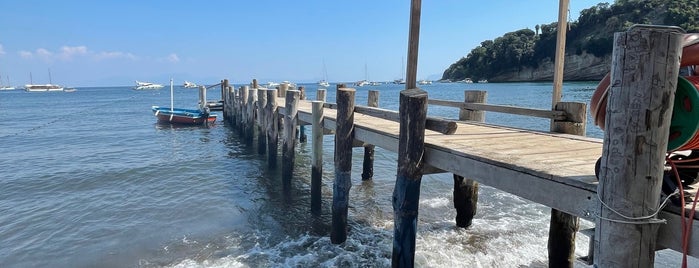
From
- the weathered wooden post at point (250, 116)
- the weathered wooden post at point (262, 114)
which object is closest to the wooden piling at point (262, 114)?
the weathered wooden post at point (262, 114)

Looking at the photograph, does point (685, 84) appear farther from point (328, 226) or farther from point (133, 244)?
point (133, 244)

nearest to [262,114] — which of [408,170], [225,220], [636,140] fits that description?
[225,220]

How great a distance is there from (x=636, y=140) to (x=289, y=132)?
26.8ft

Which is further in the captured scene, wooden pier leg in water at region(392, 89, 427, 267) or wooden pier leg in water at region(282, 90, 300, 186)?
wooden pier leg in water at region(282, 90, 300, 186)

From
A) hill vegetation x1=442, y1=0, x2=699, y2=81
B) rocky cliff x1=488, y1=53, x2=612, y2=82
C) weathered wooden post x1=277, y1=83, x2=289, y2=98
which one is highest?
hill vegetation x1=442, y1=0, x2=699, y2=81

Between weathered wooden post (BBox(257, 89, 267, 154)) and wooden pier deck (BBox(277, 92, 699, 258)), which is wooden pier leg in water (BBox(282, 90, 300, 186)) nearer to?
weathered wooden post (BBox(257, 89, 267, 154))

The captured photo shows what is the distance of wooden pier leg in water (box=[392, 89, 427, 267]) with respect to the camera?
4648 mm

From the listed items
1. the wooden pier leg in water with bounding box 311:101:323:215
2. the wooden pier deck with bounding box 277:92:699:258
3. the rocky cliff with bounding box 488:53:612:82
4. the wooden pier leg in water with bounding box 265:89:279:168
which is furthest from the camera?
the rocky cliff with bounding box 488:53:612:82

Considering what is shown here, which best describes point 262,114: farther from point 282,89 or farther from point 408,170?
point 408,170

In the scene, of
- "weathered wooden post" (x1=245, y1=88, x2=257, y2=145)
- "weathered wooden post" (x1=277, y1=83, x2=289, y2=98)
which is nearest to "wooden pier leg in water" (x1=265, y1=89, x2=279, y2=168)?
"weathered wooden post" (x1=245, y1=88, x2=257, y2=145)

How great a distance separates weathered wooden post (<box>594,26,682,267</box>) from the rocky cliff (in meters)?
72.1

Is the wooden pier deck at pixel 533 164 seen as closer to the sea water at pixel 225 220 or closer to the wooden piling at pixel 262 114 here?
the sea water at pixel 225 220

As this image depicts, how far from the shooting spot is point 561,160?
12.5 ft

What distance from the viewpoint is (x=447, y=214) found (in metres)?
8.53
